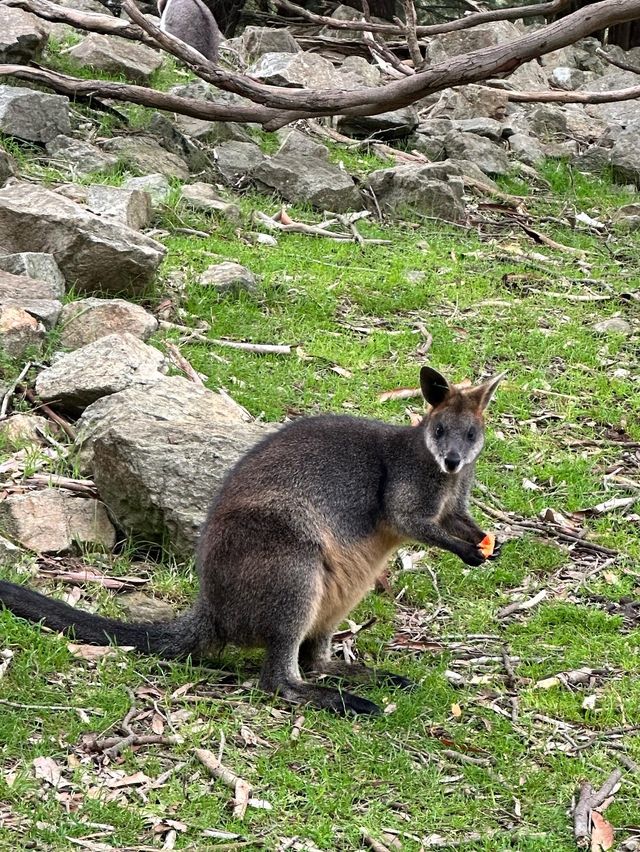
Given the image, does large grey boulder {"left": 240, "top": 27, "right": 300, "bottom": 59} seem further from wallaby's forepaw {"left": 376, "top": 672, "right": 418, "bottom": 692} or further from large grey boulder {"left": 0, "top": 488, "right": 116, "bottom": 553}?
wallaby's forepaw {"left": 376, "top": 672, "right": 418, "bottom": 692}

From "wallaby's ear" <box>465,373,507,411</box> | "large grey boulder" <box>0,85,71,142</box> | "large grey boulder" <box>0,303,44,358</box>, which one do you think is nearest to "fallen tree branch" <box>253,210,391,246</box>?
"large grey boulder" <box>0,85,71,142</box>

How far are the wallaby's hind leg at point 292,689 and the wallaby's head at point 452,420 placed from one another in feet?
3.43

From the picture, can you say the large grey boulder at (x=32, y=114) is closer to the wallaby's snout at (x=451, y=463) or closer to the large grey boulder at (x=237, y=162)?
the large grey boulder at (x=237, y=162)

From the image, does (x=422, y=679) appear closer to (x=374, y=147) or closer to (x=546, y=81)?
(x=374, y=147)

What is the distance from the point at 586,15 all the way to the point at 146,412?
5569 mm

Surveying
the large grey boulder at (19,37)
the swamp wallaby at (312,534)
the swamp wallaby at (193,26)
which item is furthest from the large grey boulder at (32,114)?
the swamp wallaby at (312,534)

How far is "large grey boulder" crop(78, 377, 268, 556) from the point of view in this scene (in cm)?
511

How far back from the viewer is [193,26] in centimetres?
1410

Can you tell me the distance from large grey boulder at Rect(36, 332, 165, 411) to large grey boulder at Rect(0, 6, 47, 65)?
18.0 ft

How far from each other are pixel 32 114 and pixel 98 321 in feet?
12.0

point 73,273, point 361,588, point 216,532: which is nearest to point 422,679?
point 361,588

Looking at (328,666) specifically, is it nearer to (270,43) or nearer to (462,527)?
(462,527)

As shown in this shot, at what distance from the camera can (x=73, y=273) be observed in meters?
7.40

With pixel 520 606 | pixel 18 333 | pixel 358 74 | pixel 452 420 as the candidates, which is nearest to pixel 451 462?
pixel 452 420
